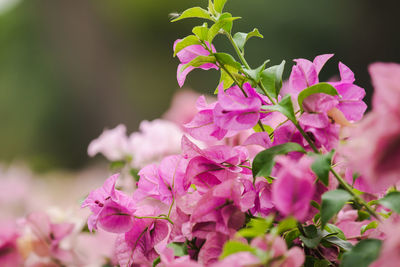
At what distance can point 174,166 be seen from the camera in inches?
12.8

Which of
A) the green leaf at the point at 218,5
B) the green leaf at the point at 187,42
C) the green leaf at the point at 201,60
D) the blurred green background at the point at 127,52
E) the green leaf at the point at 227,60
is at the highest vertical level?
the green leaf at the point at 218,5

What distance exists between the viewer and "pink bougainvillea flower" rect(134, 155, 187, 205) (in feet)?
1.03

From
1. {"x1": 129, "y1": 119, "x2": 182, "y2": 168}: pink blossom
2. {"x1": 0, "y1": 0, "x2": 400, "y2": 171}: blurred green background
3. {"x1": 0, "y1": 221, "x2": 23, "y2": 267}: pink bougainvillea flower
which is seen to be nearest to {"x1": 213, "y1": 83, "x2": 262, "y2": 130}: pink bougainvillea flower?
{"x1": 0, "y1": 221, "x2": 23, "y2": 267}: pink bougainvillea flower

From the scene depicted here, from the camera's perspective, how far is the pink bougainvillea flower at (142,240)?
0.32 meters

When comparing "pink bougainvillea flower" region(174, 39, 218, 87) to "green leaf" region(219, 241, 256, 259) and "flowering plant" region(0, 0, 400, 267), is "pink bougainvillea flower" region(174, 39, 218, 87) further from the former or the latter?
"green leaf" region(219, 241, 256, 259)

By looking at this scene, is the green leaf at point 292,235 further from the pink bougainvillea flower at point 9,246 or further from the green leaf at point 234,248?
the pink bougainvillea flower at point 9,246

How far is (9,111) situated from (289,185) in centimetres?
635

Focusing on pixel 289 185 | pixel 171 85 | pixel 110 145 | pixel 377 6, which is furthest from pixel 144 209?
pixel 171 85

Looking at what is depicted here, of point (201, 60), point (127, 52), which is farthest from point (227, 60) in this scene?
point (127, 52)

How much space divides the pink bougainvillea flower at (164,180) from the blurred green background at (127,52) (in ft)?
8.91

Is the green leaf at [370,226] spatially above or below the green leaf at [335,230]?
below

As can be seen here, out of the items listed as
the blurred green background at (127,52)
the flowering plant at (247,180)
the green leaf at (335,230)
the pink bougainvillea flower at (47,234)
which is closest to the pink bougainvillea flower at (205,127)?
the flowering plant at (247,180)

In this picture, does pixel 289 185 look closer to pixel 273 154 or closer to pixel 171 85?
pixel 273 154

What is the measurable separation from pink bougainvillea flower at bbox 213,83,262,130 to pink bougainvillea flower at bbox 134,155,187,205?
0.17ft
